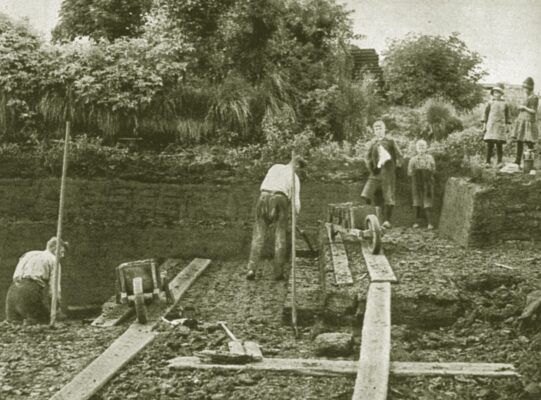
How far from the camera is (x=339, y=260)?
388 inches

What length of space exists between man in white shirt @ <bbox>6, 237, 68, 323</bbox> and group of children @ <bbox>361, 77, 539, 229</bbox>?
15.9ft

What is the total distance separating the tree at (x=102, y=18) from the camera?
16641mm

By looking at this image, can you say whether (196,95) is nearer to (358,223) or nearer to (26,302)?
(358,223)

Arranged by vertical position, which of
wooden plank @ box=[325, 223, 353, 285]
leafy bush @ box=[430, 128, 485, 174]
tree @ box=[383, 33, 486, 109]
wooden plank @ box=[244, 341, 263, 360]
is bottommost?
wooden plank @ box=[244, 341, 263, 360]

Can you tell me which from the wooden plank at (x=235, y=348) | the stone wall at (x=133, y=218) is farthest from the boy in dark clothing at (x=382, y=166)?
the wooden plank at (x=235, y=348)

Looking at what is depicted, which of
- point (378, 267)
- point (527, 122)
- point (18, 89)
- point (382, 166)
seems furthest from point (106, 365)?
point (18, 89)

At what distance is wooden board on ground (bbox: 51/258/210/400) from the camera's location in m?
6.03

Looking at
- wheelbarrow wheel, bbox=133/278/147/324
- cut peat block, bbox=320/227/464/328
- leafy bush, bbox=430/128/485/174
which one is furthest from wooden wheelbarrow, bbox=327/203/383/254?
leafy bush, bbox=430/128/485/174

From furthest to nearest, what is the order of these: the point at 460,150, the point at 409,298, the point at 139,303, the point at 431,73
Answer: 1. the point at 431,73
2. the point at 460,150
3. the point at 139,303
4. the point at 409,298

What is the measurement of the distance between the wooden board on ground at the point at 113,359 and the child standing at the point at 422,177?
490cm

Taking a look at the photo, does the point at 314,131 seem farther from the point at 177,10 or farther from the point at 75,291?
the point at 75,291

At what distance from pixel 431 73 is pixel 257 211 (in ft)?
31.4

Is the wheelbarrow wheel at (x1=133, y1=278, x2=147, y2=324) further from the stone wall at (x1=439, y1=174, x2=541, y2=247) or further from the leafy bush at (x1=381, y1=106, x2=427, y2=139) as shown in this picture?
the leafy bush at (x1=381, y1=106, x2=427, y2=139)

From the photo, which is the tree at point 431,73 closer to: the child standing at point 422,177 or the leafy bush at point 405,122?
the leafy bush at point 405,122
